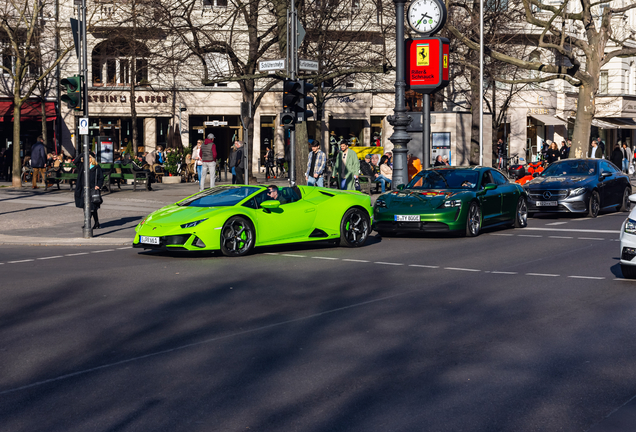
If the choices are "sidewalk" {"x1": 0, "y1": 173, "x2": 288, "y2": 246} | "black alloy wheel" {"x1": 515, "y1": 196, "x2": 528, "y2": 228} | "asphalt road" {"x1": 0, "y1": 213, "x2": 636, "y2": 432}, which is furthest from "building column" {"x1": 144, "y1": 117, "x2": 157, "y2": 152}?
"asphalt road" {"x1": 0, "y1": 213, "x2": 636, "y2": 432}

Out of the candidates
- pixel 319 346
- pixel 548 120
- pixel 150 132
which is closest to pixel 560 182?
pixel 319 346

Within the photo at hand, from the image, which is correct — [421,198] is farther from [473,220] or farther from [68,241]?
[68,241]

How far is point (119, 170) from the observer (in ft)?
98.3

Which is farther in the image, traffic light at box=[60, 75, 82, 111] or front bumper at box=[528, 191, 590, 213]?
front bumper at box=[528, 191, 590, 213]

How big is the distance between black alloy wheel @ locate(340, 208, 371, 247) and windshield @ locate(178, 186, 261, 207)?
1.68m

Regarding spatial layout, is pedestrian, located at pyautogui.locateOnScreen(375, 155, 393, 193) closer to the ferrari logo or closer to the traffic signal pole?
the ferrari logo

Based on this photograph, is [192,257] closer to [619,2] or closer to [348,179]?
[348,179]

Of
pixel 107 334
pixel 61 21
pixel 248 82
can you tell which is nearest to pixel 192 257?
pixel 107 334

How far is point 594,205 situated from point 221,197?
10.5 meters

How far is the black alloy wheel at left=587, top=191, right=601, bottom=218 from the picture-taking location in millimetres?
20281

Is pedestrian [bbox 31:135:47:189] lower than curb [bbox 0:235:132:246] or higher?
higher

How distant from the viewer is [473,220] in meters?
16.1

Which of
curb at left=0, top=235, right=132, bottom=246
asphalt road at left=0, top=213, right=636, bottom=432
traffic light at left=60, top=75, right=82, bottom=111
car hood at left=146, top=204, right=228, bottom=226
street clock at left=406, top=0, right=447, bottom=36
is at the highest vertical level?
street clock at left=406, top=0, right=447, bottom=36

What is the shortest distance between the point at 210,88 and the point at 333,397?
1674 inches
